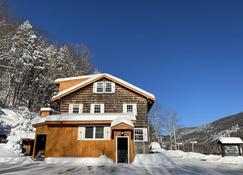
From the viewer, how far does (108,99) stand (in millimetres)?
22750

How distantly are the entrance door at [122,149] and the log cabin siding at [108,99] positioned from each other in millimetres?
4229

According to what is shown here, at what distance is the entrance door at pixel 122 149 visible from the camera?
17.5 metres

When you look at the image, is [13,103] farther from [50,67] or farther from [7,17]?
[7,17]

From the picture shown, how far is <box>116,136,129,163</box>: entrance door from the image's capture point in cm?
1748

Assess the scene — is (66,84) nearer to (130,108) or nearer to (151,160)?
(130,108)

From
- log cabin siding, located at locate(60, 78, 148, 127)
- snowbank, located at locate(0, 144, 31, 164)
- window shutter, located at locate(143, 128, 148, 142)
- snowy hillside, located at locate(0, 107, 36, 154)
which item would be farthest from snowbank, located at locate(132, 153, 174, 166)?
snowy hillside, located at locate(0, 107, 36, 154)

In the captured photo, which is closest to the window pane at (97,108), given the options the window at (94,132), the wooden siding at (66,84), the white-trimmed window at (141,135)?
the white-trimmed window at (141,135)

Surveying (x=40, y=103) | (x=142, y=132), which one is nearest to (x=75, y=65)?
(x=40, y=103)

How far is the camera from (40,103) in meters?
41.9

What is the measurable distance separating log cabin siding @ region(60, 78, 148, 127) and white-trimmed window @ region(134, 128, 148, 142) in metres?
1.85

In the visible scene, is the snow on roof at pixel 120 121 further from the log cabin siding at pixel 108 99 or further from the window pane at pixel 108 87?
the window pane at pixel 108 87

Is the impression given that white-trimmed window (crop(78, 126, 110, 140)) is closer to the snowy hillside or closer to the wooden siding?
the wooden siding

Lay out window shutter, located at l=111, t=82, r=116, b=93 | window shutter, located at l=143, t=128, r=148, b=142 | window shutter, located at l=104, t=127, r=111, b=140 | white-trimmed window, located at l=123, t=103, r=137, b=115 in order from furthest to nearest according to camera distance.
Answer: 1. window shutter, located at l=111, t=82, r=116, b=93
2. white-trimmed window, located at l=123, t=103, r=137, b=115
3. window shutter, located at l=143, t=128, r=148, b=142
4. window shutter, located at l=104, t=127, r=111, b=140

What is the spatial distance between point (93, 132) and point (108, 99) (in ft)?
18.8
